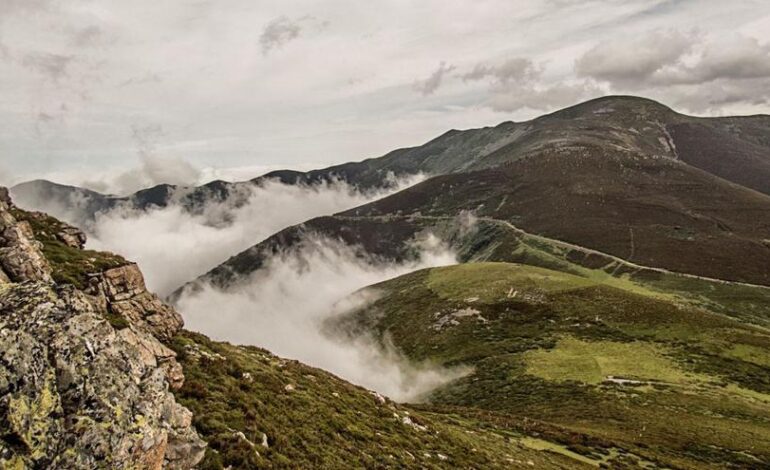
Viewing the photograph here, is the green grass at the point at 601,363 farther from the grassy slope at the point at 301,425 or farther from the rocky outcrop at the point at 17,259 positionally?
the rocky outcrop at the point at 17,259

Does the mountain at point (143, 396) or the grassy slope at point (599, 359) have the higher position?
the mountain at point (143, 396)

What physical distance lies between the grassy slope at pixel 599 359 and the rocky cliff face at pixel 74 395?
44435 mm

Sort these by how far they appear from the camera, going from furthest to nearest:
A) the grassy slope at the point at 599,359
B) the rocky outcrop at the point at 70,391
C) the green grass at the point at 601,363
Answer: the green grass at the point at 601,363 < the grassy slope at the point at 599,359 < the rocky outcrop at the point at 70,391

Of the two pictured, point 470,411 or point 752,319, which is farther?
point 752,319

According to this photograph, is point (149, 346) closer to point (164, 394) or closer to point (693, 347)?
point (164, 394)

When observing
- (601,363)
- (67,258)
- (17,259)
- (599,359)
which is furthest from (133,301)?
(599,359)

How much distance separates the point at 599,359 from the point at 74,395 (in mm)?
97966

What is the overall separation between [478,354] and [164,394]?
10359 centimetres

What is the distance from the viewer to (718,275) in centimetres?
19362

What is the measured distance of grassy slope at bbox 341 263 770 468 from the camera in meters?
58.4

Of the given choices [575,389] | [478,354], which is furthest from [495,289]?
[575,389]

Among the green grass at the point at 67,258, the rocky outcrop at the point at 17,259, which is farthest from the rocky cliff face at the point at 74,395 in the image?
the green grass at the point at 67,258

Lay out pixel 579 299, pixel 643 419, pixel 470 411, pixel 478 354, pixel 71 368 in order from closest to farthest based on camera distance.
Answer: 1. pixel 71 368
2. pixel 470 411
3. pixel 643 419
4. pixel 478 354
5. pixel 579 299

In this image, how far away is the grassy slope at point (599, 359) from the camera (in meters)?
58.4
